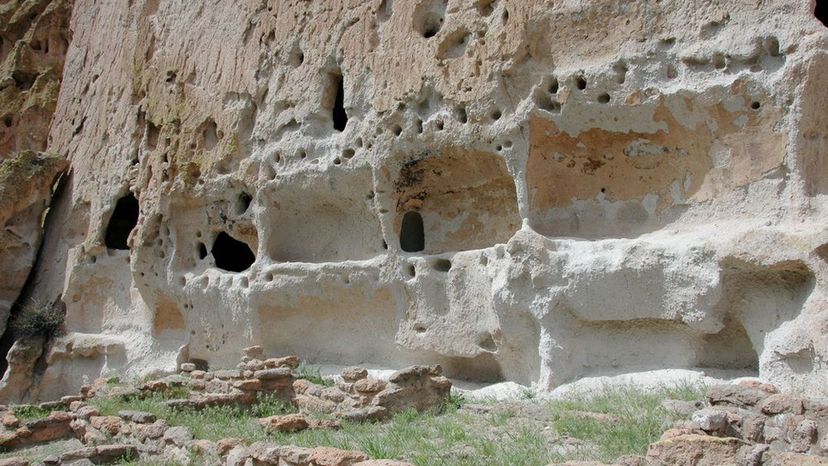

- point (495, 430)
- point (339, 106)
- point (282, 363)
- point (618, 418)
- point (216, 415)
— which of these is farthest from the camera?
point (339, 106)

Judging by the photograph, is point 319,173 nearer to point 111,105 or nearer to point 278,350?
→ point 278,350

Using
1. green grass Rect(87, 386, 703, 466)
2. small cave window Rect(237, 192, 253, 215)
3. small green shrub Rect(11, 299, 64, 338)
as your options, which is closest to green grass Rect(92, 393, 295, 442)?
green grass Rect(87, 386, 703, 466)

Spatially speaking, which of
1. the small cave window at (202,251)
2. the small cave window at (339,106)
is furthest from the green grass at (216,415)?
the small cave window at (339,106)

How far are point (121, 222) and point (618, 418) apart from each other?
1164 centimetres

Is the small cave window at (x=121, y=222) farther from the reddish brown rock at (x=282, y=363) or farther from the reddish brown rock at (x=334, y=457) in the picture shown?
the reddish brown rock at (x=334, y=457)

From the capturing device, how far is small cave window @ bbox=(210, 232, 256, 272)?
43.0 ft

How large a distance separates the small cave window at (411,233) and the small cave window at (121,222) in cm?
618

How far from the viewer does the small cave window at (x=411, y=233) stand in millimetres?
10633

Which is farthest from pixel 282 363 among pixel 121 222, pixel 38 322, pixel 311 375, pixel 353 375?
pixel 121 222

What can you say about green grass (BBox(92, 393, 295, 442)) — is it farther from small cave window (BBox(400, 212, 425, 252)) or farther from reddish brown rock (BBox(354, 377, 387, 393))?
small cave window (BBox(400, 212, 425, 252))

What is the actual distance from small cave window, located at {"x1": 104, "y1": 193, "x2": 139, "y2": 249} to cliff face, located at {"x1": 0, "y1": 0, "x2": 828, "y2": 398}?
0.46 ft

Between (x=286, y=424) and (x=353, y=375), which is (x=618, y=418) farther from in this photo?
(x=353, y=375)

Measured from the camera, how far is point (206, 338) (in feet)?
39.0

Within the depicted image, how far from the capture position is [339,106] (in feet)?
38.1
